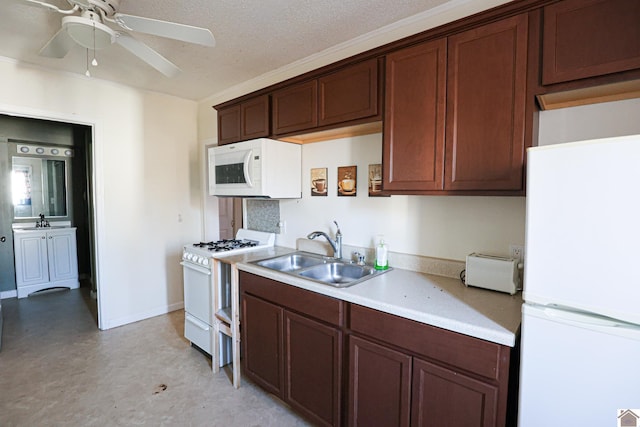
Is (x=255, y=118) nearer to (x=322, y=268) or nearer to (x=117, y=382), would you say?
(x=322, y=268)

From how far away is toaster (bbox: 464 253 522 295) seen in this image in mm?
1572

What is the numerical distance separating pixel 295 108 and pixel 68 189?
4507 millimetres

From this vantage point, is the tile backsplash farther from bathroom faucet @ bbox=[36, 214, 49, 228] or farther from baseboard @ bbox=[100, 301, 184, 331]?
bathroom faucet @ bbox=[36, 214, 49, 228]

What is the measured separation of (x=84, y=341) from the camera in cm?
306

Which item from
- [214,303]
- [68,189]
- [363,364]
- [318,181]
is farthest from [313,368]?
[68,189]

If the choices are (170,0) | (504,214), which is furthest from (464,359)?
(170,0)

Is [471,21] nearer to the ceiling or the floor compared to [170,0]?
nearer to the floor

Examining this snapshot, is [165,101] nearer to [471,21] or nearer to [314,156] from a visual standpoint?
[314,156]

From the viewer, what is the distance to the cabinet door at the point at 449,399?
47.6 inches

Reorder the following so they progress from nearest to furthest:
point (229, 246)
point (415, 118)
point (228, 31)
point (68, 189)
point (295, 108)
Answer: point (415, 118) → point (228, 31) → point (295, 108) → point (229, 246) → point (68, 189)

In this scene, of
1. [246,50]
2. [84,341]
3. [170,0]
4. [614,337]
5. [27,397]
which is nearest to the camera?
[614,337]

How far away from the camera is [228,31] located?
2.20 meters

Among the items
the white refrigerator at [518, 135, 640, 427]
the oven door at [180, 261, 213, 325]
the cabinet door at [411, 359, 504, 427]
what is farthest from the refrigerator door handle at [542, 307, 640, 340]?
the oven door at [180, 261, 213, 325]

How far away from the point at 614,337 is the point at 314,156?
211cm
